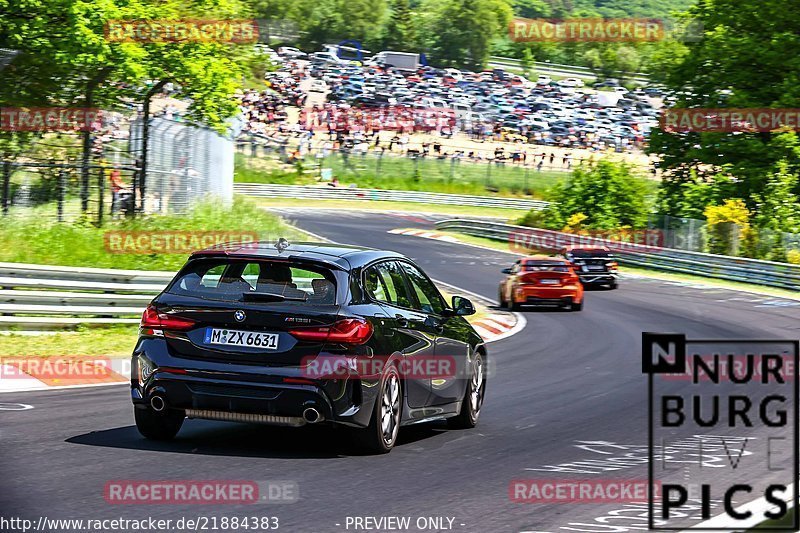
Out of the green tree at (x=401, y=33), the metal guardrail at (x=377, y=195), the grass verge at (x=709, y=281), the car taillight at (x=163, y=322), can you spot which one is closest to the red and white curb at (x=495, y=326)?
the car taillight at (x=163, y=322)

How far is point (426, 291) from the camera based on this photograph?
10.3 meters

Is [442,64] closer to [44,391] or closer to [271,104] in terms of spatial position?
[271,104]

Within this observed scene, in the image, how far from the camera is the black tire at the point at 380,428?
8.79m

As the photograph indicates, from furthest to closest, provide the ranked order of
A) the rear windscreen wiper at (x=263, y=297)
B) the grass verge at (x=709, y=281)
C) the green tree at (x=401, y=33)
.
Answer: the green tree at (x=401, y=33) → the grass verge at (x=709, y=281) → the rear windscreen wiper at (x=263, y=297)

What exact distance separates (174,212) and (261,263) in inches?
666

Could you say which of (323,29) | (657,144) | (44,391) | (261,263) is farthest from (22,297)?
(323,29)

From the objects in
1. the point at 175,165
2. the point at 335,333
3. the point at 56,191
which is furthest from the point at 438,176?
the point at 335,333

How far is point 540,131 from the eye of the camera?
8175 centimetres

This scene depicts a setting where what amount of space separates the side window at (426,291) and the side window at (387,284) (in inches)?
10.1

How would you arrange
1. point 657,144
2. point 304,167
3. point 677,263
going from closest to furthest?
point 677,263 < point 657,144 < point 304,167

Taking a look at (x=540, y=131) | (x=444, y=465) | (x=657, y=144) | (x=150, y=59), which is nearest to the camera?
(x=444, y=465)

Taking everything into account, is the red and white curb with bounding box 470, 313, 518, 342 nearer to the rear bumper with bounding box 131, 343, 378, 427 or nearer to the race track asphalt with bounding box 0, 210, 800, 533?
the race track asphalt with bounding box 0, 210, 800, 533

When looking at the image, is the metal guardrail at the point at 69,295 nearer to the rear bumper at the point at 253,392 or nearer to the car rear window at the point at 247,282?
the car rear window at the point at 247,282

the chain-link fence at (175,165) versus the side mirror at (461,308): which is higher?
the chain-link fence at (175,165)
